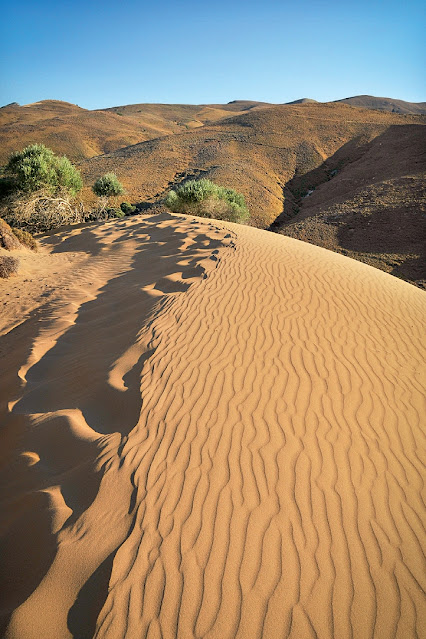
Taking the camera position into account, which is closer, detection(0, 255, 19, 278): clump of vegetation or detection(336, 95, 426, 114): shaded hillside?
detection(0, 255, 19, 278): clump of vegetation

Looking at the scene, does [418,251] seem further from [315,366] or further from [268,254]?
[315,366]

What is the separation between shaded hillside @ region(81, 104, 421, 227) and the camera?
30.2m

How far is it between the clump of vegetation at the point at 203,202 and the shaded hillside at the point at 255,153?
17.8ft

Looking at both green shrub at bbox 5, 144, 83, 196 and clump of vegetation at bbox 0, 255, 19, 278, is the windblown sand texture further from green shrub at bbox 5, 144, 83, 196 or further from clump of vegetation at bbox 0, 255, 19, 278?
green shrub at bbox 5, 144, 83, 196

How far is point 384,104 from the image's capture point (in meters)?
99.5

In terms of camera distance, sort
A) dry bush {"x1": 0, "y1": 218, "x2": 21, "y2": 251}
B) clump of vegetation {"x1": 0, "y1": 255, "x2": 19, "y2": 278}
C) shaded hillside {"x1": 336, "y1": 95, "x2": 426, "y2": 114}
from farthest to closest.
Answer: shaded hillside {"x1": 336, "y1": 95, "x2": 426, "y2": 114}
dry bush {"x1": 0, "y1": 218, "x2": 21, "y2": 251}
clump of vegetation {"x1": 0, "y1": 255, "x2": 19, "y2": 278}

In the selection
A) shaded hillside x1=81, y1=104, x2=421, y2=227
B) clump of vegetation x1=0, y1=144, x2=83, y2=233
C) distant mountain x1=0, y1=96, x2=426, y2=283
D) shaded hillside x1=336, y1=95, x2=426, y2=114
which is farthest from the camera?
shaded hillside x1=336, y1=95, x2=426, y2=114

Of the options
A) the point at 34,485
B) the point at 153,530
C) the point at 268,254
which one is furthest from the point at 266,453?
the point at 268,254

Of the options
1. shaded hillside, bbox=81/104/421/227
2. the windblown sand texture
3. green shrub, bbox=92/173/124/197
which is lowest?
the windblown sand texture

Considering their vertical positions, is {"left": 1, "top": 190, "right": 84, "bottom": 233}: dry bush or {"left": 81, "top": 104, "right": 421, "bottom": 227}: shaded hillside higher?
{"left": 81, "top": 104, "right": 421, "bottom": 227}: shaded hillside

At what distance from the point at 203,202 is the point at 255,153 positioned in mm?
24465

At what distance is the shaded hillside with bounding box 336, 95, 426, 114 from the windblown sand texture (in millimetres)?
116775

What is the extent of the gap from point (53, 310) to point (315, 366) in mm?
5333

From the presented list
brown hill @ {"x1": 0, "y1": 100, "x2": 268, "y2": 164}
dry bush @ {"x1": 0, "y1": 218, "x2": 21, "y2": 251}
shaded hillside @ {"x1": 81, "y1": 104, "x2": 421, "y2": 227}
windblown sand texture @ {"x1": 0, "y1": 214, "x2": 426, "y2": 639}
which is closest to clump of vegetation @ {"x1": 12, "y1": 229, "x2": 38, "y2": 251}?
dry bush @ {"x1": 0, "y1": 218, "x2": 21, "y2": 251}
